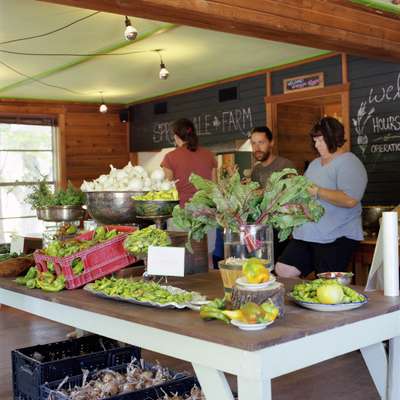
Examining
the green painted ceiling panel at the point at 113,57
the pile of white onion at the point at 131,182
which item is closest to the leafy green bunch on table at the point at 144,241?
the pile of white onion at the point at 131,182

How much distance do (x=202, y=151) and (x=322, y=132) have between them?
3.76 feet

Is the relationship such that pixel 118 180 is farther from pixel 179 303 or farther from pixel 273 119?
pixel 273 119

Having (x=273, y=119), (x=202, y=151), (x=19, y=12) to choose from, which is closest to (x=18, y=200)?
(x=273, y=119)

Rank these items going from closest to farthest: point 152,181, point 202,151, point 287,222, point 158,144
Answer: point 287,222 → point 152,181 → point 202,151 → point 158,144

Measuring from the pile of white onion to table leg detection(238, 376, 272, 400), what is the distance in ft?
5.01

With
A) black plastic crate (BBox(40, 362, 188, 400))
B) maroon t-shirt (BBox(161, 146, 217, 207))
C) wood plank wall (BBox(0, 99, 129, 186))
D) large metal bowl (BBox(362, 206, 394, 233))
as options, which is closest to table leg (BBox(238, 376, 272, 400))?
black plastic crate (BBox(40, 362, 188, 400))

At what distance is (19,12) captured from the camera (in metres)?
4.96

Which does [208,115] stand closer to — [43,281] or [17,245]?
[17,245]

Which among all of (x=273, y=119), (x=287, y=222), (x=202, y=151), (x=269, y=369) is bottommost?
(x=269, y=369)

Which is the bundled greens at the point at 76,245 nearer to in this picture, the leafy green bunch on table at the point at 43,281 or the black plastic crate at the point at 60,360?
the leafy green bunch on table at the point at 43,281

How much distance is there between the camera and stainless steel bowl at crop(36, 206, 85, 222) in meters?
4.26

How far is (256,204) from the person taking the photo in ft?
7.34

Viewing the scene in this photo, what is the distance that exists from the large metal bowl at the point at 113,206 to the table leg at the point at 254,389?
152 cm

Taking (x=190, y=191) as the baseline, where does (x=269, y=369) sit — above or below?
below
